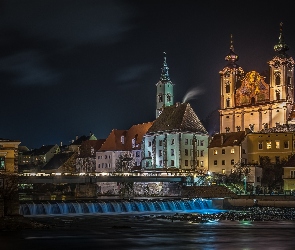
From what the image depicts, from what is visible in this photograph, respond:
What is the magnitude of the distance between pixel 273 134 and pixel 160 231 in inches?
2826

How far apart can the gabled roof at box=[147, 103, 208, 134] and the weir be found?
50897 mm

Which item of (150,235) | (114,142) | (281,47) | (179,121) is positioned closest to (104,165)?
(114,142)

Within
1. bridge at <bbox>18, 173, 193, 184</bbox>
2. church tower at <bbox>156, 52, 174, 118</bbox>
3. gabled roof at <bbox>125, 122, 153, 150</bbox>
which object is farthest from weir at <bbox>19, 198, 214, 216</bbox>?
church tower at <bbox>156, 52, 174, 118</bbox>

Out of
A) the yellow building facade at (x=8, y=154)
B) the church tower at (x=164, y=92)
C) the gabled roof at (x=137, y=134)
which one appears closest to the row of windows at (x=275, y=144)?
the gabled roof at (x=137, y=134)

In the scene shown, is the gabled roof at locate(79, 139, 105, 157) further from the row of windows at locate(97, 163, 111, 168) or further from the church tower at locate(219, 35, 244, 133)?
the church tower at locate(219, 35, 244, 133)

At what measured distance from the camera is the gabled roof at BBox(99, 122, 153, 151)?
17654 cm

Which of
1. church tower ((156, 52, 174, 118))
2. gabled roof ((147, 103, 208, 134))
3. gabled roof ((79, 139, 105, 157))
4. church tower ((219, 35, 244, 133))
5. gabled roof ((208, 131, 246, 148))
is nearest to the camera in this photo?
gabled roof ((208, 131, 246, 148))

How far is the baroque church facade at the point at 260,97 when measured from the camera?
16988 centimetres

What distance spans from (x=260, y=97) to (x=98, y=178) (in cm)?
6775

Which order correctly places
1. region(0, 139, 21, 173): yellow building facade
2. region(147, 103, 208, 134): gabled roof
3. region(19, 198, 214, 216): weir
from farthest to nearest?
region(147, 103, 208, 134): gabled roof, region(0, 139, 21, 173): yellow building facade, region(19, 198, 214, 216): weir

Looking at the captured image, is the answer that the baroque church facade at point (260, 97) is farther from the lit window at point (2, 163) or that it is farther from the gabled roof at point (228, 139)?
the lit window at point (2, 163)

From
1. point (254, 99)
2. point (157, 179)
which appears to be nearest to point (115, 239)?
point (157, 179)

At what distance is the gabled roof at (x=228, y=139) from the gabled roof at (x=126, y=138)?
31694 millimetres

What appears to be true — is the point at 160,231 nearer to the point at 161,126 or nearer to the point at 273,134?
the point at 273,134
